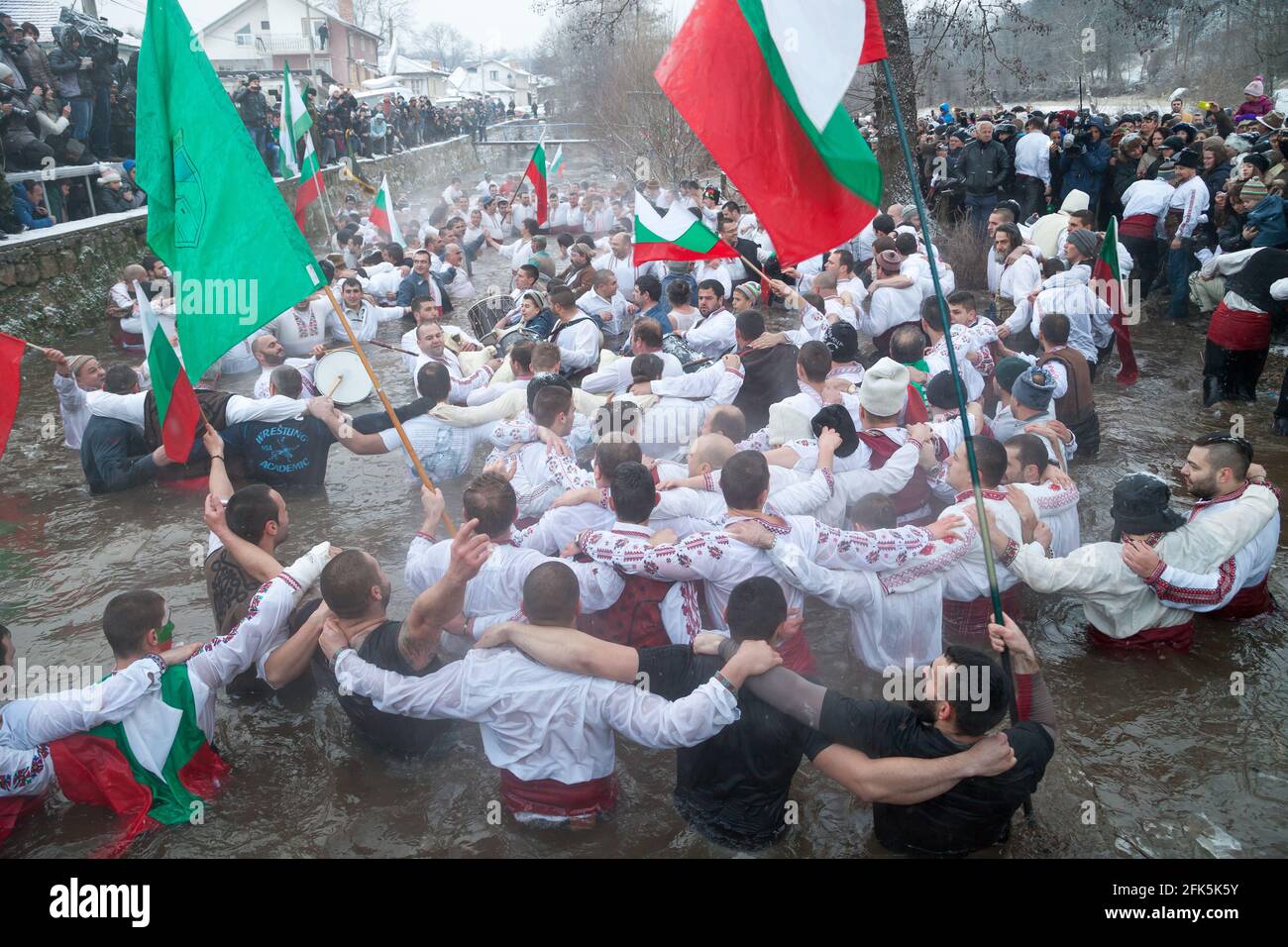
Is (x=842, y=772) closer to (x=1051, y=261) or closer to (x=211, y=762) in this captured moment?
(x=211, y=762)

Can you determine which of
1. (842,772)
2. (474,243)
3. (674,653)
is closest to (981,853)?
(842,772)

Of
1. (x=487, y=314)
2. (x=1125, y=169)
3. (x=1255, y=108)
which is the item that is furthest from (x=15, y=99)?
(x=1255, y=108)

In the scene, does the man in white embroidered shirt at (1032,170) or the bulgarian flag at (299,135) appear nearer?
the bulgarian flag at (299,135)

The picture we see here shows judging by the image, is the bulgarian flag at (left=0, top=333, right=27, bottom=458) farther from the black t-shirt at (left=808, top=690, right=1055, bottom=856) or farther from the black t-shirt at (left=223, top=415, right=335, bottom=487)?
the black t-shirt at (left=808, top=690, right=1055, bottom=856)

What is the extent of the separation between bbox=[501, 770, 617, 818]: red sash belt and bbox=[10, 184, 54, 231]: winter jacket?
492 inches

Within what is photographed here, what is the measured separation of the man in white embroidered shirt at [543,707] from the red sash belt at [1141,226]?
10177mm

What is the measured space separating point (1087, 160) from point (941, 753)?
1301 centimetres

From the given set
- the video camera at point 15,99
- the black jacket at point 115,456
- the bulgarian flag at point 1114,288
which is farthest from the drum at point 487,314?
the video camera at point 15,99

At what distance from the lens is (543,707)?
11.1ft

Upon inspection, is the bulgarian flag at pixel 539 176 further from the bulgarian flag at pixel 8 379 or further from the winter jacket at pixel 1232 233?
the bulgarian flag at pixel 8 379

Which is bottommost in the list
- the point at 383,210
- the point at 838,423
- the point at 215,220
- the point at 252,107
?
the point at 838,423

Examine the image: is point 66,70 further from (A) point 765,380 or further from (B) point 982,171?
(B) point 982,171

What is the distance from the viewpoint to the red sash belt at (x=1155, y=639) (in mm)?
4496

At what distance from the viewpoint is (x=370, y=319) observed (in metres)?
10.8
